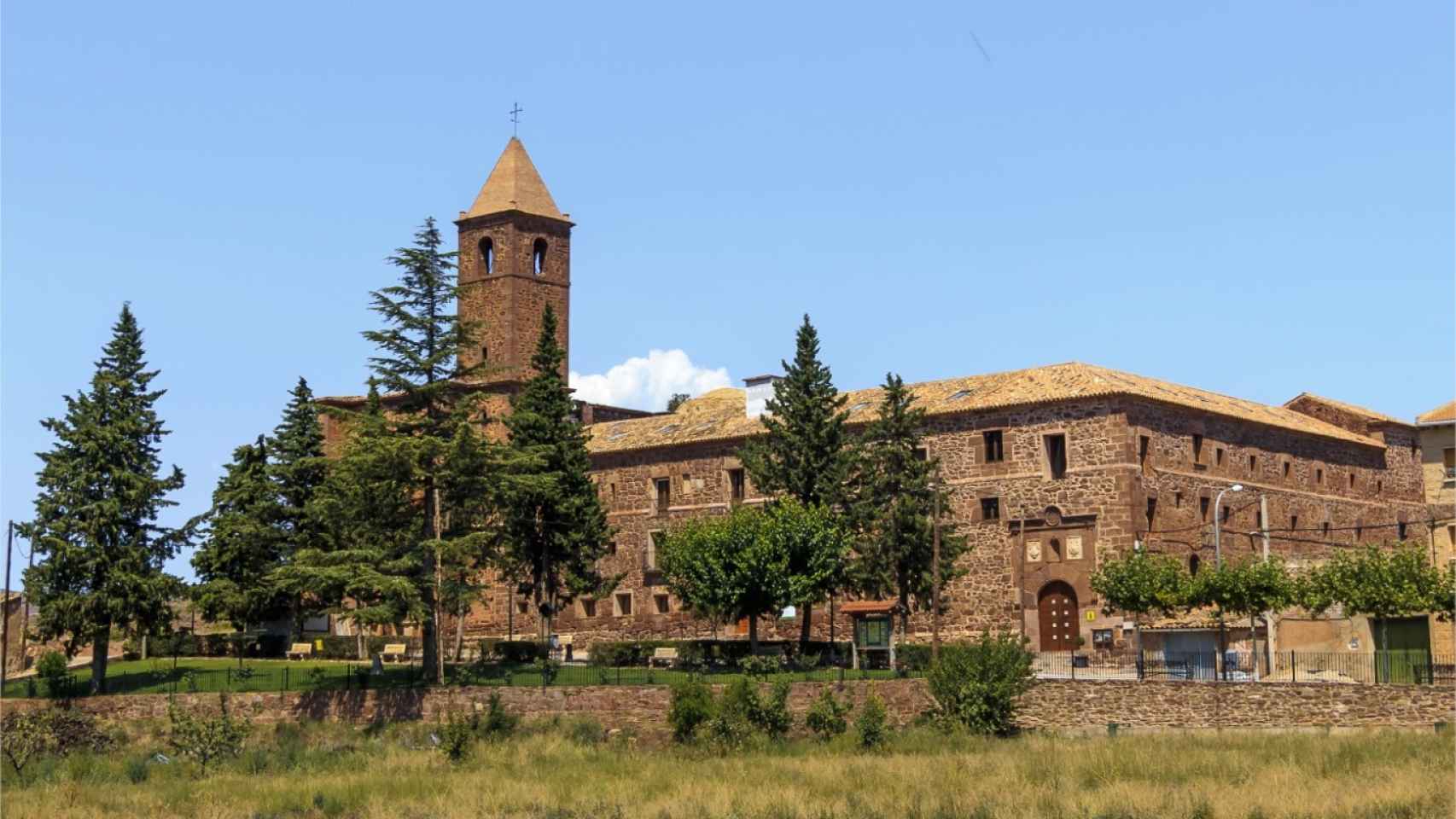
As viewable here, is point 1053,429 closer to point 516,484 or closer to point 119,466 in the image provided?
point 516,484

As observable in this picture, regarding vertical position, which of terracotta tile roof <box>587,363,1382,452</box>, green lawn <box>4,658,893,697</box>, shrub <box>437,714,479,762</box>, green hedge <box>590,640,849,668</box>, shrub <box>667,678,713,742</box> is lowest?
shrub <box>437,714,479,762</box>

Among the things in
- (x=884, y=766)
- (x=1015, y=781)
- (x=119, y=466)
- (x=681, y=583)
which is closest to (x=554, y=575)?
(x=681, y=583)

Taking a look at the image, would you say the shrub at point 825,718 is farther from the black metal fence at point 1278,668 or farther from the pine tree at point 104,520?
the pine tree at point 104,520

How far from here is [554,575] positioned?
63188mm

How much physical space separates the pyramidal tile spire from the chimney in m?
13.2

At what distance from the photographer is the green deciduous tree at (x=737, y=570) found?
5738 cm

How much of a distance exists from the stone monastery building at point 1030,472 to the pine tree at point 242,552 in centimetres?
928

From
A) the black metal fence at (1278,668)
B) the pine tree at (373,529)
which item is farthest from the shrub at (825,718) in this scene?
the pine tree at (373,529)

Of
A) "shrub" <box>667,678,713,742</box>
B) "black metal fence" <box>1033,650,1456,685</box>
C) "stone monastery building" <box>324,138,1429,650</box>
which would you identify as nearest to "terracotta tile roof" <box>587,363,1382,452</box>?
"stone monastery building" <box>324,138,1429,650</box>

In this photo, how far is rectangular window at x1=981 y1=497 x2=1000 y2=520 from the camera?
2547 inches

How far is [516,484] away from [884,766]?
17.4 metres

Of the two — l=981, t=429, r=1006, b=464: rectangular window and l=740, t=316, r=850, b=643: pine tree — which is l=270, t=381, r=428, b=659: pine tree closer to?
l=740, t=316, r=850, b=643: pine tree

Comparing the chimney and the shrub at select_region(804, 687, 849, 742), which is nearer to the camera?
the shrub at select_region(804, 687, 849, 742)

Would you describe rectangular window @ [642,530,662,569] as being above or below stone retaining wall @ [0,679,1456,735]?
above
